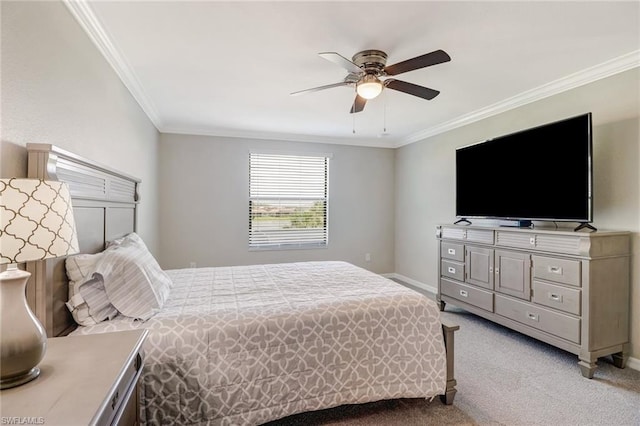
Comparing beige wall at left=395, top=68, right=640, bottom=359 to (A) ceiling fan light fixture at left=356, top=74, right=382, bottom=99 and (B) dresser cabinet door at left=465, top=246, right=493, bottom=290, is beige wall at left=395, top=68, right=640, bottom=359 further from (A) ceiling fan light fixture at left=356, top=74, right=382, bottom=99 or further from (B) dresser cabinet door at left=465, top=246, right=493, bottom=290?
(A) ceiling fan light fixture at left=356, top=74, right=382, bottom=99

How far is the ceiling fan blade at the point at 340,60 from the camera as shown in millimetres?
1971

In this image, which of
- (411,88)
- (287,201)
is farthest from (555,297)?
(287,201)

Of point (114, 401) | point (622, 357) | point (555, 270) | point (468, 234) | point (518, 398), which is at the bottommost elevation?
point (518, 398)

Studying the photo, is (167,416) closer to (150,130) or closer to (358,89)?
(358,89)

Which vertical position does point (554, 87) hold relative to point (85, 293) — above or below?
above

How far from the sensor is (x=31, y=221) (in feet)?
2.90

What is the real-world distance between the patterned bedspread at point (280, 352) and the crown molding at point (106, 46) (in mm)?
1784

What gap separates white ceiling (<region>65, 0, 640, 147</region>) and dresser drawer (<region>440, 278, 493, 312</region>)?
6.86ft

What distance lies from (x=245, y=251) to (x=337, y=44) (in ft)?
11.4

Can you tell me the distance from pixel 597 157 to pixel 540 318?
152 cm

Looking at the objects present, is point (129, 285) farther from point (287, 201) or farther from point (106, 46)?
point (287, 201)

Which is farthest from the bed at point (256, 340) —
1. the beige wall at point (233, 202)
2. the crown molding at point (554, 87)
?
the crown molding at point (554, 87)

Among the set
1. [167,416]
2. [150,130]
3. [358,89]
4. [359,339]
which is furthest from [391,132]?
[167,416]

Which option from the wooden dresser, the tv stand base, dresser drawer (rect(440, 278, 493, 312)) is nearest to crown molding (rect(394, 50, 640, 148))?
the tv stand base
